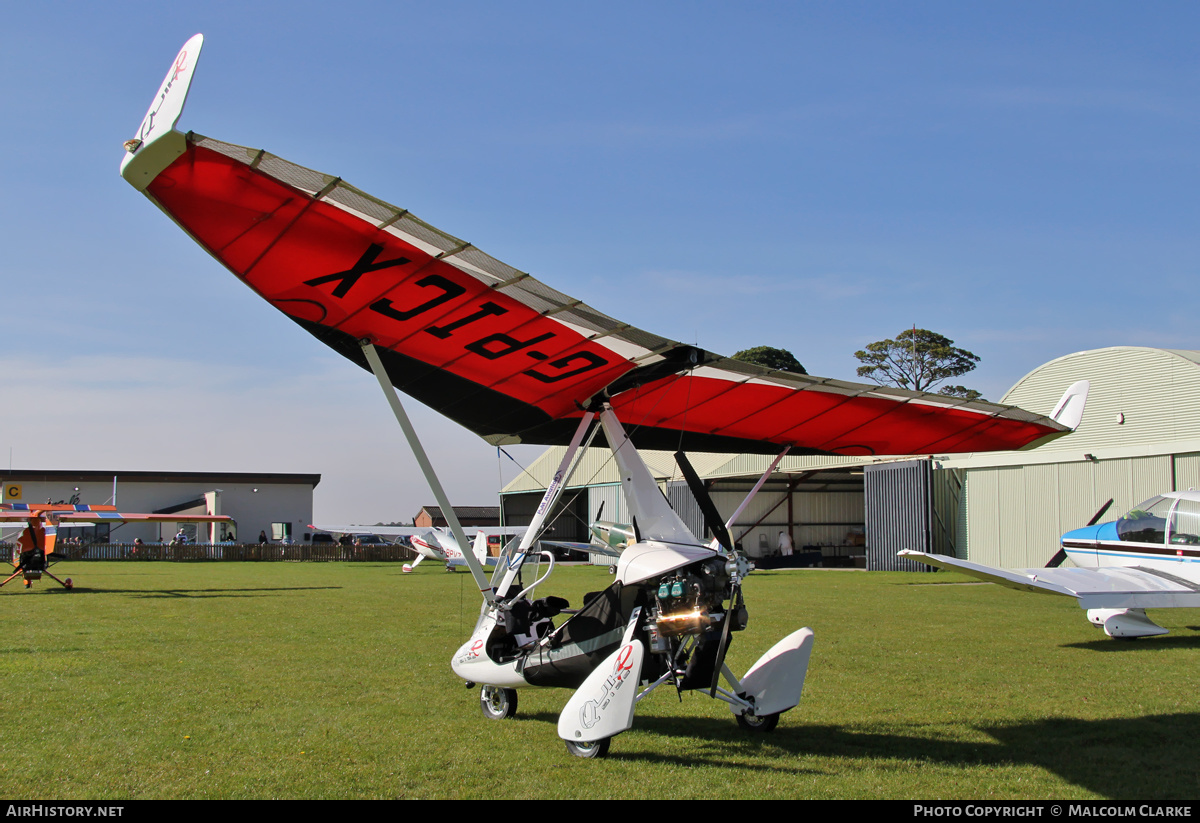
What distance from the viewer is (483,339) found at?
590 centimetres

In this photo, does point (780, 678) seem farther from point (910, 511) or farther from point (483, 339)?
point (910, 511)

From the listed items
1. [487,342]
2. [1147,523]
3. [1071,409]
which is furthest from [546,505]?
[1147,523]

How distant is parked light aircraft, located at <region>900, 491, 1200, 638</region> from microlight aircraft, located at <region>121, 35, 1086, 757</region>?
306 cm

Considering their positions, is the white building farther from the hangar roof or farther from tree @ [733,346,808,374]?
the hangar roof

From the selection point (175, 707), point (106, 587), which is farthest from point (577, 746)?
point (106, 587)

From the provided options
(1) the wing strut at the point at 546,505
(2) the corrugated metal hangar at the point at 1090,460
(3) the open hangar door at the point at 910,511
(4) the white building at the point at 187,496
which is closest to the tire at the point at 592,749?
(1) the wing strut at the point at 546,505

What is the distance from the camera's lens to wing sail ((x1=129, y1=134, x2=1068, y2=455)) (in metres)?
4.33

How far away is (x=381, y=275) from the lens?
5098mm

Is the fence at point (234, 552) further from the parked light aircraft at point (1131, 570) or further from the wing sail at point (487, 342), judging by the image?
the wing sail at point (487, 342)

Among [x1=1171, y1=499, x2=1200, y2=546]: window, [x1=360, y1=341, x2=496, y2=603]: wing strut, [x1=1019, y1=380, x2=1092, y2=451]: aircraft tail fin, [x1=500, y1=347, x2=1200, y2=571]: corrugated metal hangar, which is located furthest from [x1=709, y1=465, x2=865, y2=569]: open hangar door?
[x1=360, y1=341, x2=496, y2=603]: wing strut

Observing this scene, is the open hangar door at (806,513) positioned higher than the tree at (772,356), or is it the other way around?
the tree at (772,356)

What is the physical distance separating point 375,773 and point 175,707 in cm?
286

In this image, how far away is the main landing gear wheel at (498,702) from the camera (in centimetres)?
672

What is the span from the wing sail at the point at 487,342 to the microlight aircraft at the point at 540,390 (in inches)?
0.6
